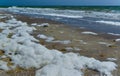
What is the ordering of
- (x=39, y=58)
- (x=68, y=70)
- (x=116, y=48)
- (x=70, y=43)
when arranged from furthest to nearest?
(x=70, y=43), (x=116, y=48), (x=39, y=58), (x=68, y=70)

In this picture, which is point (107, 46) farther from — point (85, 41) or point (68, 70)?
point (68, 70)

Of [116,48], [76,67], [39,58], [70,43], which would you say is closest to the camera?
[76,67]

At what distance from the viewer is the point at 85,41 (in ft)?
45.3

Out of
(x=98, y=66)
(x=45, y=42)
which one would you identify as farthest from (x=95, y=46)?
(x=98, y=66)

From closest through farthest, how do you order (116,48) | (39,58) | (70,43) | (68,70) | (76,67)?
(68,70) < (76,67) < (39,58) < (116,48) < (70,43)

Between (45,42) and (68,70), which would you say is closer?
(68,70)

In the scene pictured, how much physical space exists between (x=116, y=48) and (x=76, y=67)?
4.01 meters

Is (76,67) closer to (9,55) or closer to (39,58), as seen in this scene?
(39,58)

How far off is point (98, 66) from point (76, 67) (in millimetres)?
735

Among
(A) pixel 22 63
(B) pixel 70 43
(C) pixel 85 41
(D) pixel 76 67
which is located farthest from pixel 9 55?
(C) pixel 85 41

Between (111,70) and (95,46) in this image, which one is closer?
A: (111,70)

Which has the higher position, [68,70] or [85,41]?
[68,70]

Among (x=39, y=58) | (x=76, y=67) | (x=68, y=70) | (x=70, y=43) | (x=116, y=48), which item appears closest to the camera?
(x=68, y=70)

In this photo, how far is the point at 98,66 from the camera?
890cm
